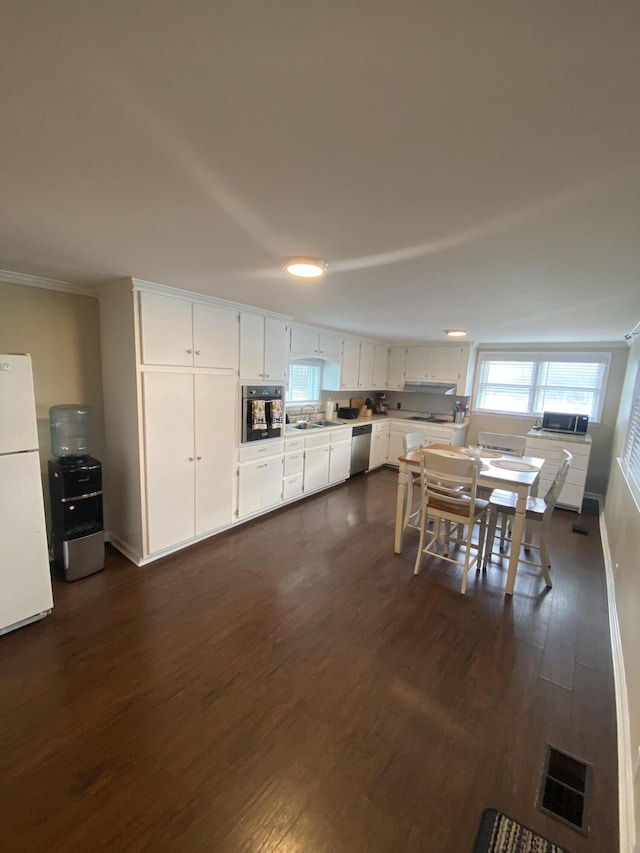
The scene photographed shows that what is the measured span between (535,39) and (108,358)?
3.20m

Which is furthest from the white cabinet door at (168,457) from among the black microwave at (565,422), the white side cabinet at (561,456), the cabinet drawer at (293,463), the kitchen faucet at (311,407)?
the black microwave at (565,422)

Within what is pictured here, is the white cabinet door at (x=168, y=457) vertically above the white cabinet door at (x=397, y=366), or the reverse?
the white cabinet door at (x=397, y=366)

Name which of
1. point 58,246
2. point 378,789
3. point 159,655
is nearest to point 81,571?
point 159,655

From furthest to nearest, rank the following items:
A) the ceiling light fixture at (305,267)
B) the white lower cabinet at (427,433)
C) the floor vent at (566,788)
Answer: the white lower cabinet at (427,433) < the ceiling light fixture at (305,267) < the floor vent at (566,788)

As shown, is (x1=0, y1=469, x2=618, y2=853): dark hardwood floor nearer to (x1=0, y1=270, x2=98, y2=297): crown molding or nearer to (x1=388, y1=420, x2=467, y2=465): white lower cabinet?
(x1=0, y1=270, x2=98, y2=297): crown molding

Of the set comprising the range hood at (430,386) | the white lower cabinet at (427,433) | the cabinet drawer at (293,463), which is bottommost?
the cabinet drawer at (293,463)

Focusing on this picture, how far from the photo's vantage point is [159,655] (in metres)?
2.04

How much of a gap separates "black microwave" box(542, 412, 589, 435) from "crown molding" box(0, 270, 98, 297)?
18.6 feet

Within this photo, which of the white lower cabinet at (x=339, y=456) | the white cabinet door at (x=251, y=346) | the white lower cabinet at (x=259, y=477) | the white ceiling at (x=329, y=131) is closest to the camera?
the white ceiling at (x=329, y=131)

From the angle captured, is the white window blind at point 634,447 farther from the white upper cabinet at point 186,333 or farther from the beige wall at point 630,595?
the white upper cabinet at point 186,333

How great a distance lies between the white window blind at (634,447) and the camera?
103 inches

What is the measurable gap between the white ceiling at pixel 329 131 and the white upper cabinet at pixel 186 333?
0.77m

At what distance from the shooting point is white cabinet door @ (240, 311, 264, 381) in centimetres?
338

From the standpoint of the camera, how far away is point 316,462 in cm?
461
